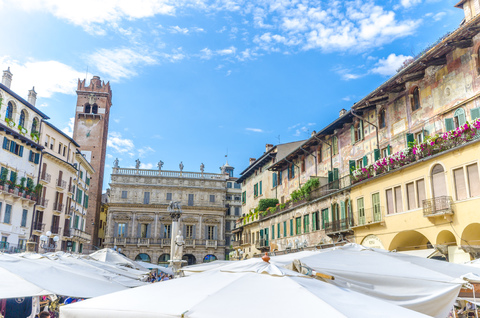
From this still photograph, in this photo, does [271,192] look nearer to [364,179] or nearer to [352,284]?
[364,179]

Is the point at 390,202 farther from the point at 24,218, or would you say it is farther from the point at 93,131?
the point at 93,131

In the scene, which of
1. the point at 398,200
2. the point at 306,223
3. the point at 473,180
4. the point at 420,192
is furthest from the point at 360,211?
the point at 473,180

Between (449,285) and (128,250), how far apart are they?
58.9 m

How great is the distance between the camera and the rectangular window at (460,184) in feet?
59.5

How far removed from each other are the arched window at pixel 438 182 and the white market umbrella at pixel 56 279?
49.2ft

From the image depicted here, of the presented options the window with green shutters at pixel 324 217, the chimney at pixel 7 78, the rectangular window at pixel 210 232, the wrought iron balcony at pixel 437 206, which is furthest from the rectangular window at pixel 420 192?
the rectangular window at pixel 210 232

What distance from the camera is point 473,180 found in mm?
17641

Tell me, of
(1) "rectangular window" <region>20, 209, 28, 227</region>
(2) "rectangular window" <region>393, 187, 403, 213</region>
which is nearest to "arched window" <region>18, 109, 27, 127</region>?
(1) "rectangular window" <region>20, 209, 28, 227</region>

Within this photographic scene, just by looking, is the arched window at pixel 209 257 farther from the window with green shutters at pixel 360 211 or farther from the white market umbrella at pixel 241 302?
the white market umbrella at pixel 241 302

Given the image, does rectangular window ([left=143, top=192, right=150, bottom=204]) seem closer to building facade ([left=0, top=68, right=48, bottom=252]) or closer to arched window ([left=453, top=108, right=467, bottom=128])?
building facade ([left=0, top=68, right=48, bottom=252])

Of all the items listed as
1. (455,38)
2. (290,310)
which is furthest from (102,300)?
(455,38)

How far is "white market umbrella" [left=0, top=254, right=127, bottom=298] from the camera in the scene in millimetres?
8219

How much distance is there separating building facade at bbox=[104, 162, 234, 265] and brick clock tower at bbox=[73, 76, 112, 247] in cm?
250

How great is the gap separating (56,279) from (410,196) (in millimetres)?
17342
